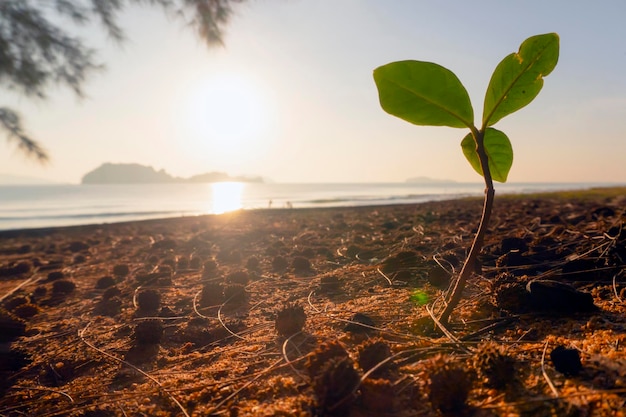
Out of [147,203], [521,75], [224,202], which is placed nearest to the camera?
[521,75]

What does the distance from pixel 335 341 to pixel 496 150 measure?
47.7 inches

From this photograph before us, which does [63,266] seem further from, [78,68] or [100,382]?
[100,382]

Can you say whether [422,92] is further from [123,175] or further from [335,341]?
[123,175]

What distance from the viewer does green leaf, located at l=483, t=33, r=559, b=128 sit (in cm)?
144

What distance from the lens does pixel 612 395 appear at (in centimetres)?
106

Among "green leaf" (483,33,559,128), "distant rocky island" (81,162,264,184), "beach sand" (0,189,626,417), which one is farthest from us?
"distant rocky island" (81,162,264,184)

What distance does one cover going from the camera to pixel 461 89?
4.99ft

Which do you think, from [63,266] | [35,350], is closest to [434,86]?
[35,350]

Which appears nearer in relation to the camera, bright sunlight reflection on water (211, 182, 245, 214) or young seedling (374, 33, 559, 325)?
young seedling (374, 33, 559, 325)

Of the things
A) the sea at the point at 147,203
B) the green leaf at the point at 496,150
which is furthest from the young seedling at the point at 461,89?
the sea at the point at 147,203

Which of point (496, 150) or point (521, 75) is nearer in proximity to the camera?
point (521, 75)

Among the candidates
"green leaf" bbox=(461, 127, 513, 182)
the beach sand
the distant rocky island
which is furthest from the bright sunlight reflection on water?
the distant rocky island

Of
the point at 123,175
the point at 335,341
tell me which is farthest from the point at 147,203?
the point at 123,175

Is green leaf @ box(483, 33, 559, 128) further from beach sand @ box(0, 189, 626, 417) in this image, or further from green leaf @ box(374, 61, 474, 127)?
beach sand @ box(0, 189, 626, 417)
